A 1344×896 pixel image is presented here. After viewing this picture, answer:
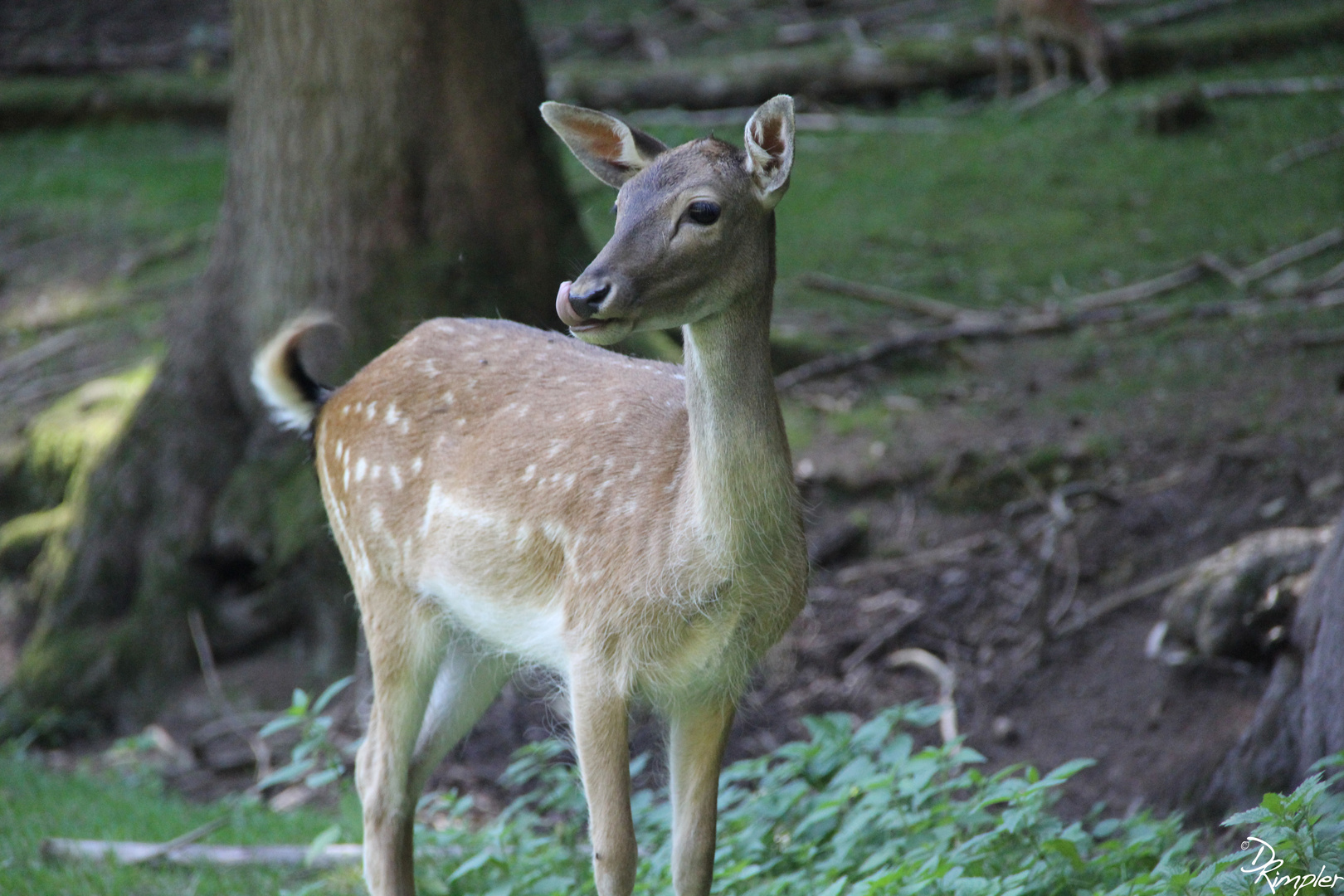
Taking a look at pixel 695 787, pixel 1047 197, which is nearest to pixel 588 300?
pixel 695 787

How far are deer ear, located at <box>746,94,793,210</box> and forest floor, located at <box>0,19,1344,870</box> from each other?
3.18ft

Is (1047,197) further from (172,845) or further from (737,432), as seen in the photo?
(172,845)

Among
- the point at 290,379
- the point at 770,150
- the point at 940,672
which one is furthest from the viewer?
the point at 940,672

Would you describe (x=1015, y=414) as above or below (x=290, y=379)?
below

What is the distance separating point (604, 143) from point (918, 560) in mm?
3109

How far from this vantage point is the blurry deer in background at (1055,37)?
37.2 ft

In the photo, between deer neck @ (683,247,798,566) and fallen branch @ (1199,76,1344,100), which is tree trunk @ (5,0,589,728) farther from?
fallen branch @ (1199,76,1344,100)

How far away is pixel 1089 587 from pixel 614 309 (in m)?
3.36

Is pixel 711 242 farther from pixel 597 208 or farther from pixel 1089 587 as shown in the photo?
pixel 597 208

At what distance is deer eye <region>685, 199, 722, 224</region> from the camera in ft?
9.62

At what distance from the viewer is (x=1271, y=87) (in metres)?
10.6

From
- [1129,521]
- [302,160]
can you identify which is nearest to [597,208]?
[302,160]

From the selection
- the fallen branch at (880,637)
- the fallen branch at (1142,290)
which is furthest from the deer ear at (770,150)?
the fallen branch at (1142,290)

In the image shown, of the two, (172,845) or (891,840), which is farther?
(172,845)
